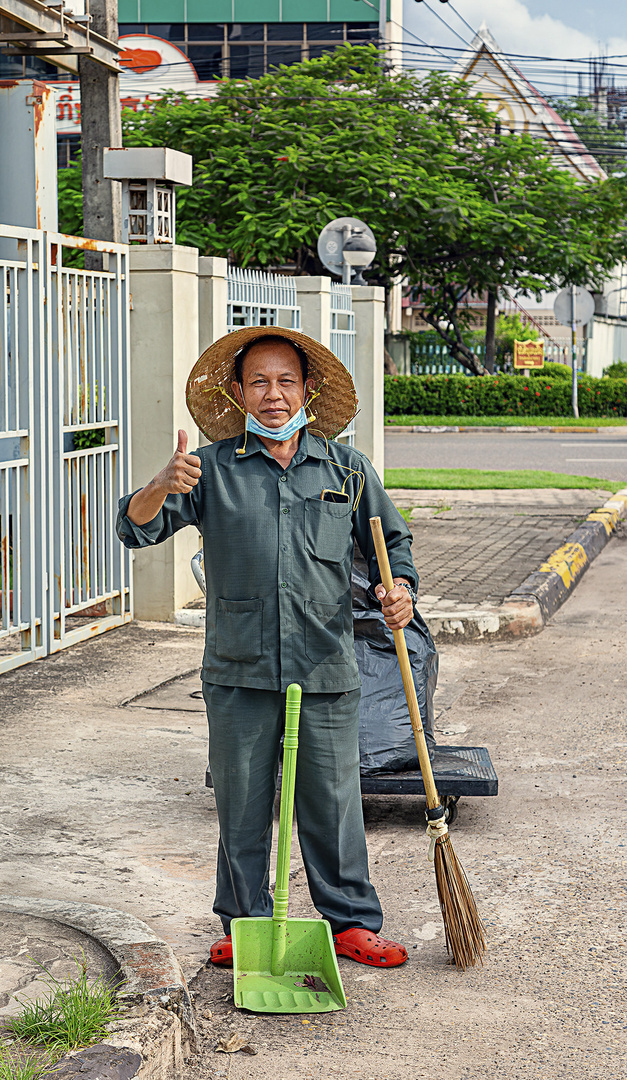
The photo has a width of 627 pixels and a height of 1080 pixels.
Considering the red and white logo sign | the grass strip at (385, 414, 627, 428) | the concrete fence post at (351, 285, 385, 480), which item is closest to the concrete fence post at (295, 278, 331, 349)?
the concrete fence post at (351, 285, 385, 480)

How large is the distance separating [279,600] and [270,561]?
4.1 inches

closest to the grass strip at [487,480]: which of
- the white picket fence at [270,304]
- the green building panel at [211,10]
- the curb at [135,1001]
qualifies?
the white picket fence at [270,304]

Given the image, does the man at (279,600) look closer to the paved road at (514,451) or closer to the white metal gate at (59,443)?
the white metal gate at (59,443)

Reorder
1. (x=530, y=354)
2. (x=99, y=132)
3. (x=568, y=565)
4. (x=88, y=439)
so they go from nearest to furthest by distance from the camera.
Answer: (x=88, y=439)
(x=99, y=132)
(x=568, y=565)
(x=530, y=354)

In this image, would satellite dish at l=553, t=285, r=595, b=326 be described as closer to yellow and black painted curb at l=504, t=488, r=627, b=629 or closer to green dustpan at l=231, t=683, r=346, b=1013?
yellow and black painted curb at l=504, t=488, r=627, b=629

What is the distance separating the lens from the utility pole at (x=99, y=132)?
798 cm

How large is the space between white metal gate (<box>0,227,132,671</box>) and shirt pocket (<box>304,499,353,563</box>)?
11.3ft

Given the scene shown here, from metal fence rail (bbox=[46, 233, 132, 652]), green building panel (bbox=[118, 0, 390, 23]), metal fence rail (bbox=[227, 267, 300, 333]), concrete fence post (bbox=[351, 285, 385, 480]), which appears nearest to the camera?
metal fence rail (bbox=[46, 233, 132, 652])

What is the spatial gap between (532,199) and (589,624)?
66.0 ft

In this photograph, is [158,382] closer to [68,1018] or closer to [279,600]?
[279,600]

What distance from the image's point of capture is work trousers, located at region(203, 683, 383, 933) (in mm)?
3350

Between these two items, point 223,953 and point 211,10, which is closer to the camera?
point 223,953

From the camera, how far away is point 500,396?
28062 millimetres

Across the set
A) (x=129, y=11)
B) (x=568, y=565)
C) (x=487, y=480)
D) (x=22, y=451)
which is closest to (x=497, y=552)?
(x=568, y=565)
